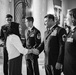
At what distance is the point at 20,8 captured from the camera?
7086mm

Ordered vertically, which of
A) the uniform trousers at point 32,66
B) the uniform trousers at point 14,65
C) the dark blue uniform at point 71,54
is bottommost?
the uniform trousers at point 32,66

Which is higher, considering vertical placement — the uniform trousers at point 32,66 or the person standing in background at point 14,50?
the person standing in background at point 14,50

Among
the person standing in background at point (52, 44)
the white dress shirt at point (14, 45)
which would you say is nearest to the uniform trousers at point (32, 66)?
→ the person standing in background at point (52, 44)

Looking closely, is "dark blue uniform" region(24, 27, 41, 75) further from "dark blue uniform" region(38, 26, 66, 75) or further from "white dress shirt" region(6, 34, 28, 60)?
"white dress shirt" region(6, 34, 28, 60)

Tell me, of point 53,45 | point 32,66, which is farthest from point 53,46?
point 32,66

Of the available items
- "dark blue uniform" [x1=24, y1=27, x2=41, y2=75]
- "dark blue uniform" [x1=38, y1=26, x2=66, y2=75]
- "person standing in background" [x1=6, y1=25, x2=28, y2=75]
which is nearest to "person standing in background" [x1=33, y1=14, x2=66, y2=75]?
"dark blue uniform" [x1=38, y1=26, x2=66, y2=75]

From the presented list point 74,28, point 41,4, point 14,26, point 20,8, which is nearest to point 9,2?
point 20,8

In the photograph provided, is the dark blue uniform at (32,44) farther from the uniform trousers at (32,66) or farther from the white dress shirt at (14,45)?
the white dress shirt at (14,45)

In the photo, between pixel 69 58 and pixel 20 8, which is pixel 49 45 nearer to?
pixel 69 58

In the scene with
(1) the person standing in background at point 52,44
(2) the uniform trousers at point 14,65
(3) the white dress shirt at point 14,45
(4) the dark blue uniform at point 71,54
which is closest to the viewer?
(4) the dark blue uniform at point 71,54

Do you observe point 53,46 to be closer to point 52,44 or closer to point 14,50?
point 52,44

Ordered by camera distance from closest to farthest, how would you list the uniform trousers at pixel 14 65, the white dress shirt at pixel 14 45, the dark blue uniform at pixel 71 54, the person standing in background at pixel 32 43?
the dark blue uniform at pixel 71 54
the white dress shirt at pixel 14 45
the uniform trousers at pixel 14 65
the person standing in background at pixel 32 43

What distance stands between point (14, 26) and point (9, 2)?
4.73 meters

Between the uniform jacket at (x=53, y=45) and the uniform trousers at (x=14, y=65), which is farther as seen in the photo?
the uniform jacket at (x=53, y=45)
